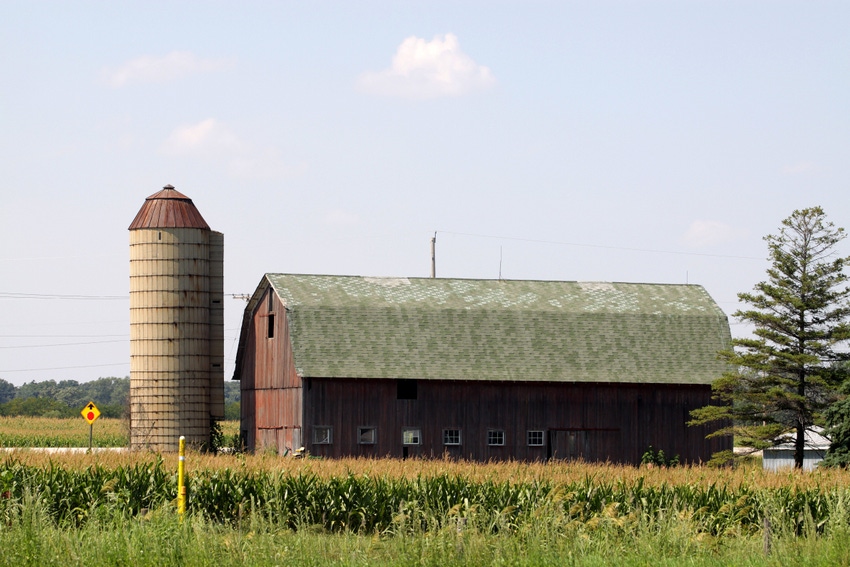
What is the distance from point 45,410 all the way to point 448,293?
274ft

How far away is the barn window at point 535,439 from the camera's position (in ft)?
146

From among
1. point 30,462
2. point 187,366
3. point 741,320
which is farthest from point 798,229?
point 30,462

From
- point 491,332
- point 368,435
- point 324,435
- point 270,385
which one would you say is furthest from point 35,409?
point 491,332

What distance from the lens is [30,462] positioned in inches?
1151

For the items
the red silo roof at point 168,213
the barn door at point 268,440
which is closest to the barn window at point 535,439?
the barn door at point 268,440

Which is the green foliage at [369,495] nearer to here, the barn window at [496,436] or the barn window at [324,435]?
the barn window at [324,435]

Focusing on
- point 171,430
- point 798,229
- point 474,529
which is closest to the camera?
point 474,529

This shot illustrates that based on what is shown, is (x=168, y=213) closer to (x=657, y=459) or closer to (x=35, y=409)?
(x=657, y=459)

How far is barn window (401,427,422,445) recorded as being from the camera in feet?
143

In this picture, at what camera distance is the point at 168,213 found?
45375mm

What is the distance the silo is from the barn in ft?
7.96

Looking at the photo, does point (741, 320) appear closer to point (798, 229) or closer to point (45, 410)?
point (798, 229)

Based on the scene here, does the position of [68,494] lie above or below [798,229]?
below

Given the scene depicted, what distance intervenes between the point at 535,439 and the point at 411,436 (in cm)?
447
